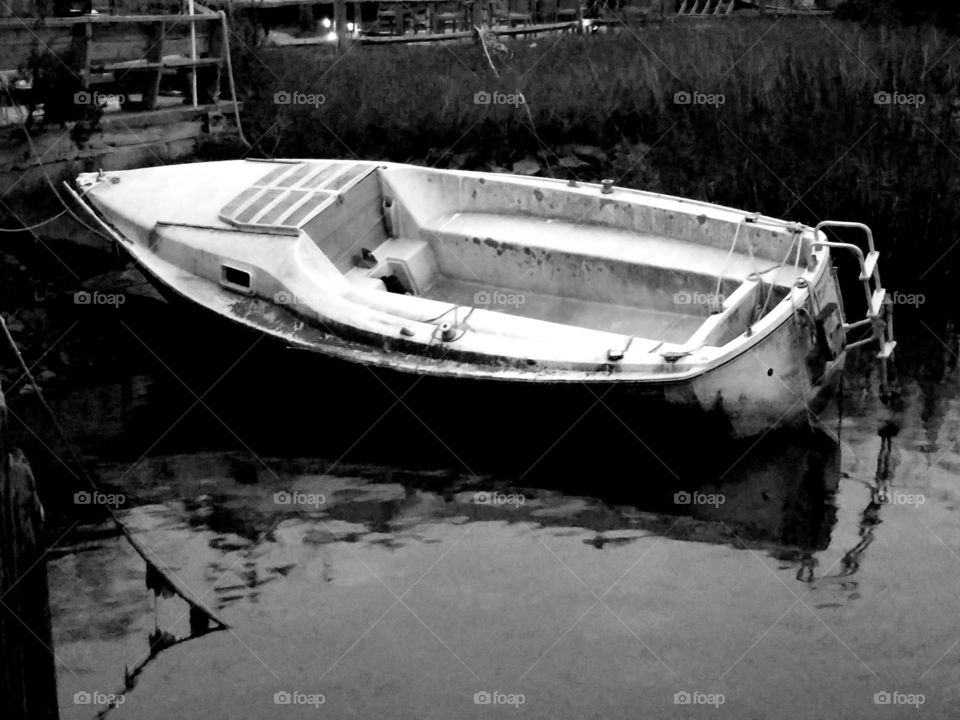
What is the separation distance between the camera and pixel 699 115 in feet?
59.4

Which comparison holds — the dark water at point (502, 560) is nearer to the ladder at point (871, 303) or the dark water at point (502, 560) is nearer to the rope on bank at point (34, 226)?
the ladder at point (871, 303)

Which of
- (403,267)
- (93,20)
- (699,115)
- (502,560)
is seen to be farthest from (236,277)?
(699,115)

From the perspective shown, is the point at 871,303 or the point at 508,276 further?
the point at 508,276

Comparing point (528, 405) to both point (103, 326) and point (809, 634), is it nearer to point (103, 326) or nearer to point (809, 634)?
point (809, 634)

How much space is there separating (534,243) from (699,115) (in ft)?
15.6

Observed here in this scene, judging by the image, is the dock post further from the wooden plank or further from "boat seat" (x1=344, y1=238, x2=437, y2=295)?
the wooden plank

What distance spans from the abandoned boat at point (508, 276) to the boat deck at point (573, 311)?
0.07 feet

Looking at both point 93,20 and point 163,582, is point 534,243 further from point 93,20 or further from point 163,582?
point 93,20

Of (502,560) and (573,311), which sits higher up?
(573,311)

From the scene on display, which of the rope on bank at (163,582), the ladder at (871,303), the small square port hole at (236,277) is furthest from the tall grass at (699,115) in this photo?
the rope on bank at (163,582)

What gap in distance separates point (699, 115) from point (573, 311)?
5.13m

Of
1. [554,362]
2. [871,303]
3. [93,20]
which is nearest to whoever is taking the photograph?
[554,362]

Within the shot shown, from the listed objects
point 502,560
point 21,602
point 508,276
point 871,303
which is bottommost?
point 502,560

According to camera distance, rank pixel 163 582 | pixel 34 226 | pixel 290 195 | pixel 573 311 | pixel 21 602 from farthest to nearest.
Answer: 1. pixel 34 226
2. pixel 290 195
3. pixel 573 311
4. pixel 163 582
5. pixel 21 602
